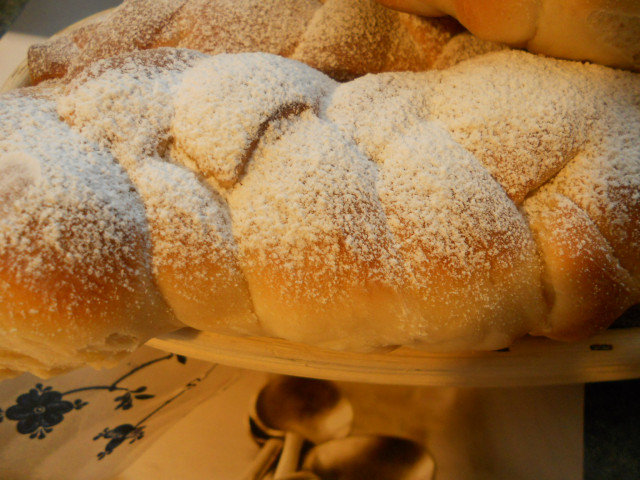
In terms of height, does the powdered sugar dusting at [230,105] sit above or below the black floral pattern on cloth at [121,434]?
above

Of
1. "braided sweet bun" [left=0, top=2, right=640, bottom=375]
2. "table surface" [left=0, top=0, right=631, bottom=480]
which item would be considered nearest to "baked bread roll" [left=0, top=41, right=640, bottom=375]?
"braided sweet bun" [left=0, top=2, right=640, bottom=375]

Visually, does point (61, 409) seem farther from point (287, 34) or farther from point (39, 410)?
point (287, 34)

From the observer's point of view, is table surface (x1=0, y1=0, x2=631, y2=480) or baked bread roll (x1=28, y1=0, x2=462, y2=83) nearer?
table surface (x1=0, y1=0, x2=631, y2=480)

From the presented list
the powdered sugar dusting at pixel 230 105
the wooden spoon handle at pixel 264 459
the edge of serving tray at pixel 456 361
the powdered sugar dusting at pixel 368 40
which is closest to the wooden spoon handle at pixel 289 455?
the wooden spoon handle at pixel 264 459

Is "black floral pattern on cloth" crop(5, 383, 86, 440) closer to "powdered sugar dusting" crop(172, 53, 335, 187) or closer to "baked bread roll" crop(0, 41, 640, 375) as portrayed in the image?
"baked bread roll" crop(0, 41, 640, 375)

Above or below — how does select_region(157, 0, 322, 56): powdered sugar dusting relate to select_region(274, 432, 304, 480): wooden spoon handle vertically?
above

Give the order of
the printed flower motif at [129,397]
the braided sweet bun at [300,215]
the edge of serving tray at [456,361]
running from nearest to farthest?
1. the braided sweet bun at [300,215]
2. the edge of serving tray at [456,361]
3. the printed flower motif at [129,397]

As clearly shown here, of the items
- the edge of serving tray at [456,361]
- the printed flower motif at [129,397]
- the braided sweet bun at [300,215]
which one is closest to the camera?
the braided sweet bun at [300,215]

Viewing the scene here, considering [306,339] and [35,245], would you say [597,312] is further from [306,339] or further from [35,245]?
[35,245]

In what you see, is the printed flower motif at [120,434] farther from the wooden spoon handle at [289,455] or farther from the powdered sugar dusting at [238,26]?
the powdered sugar dusting at [238,26]
